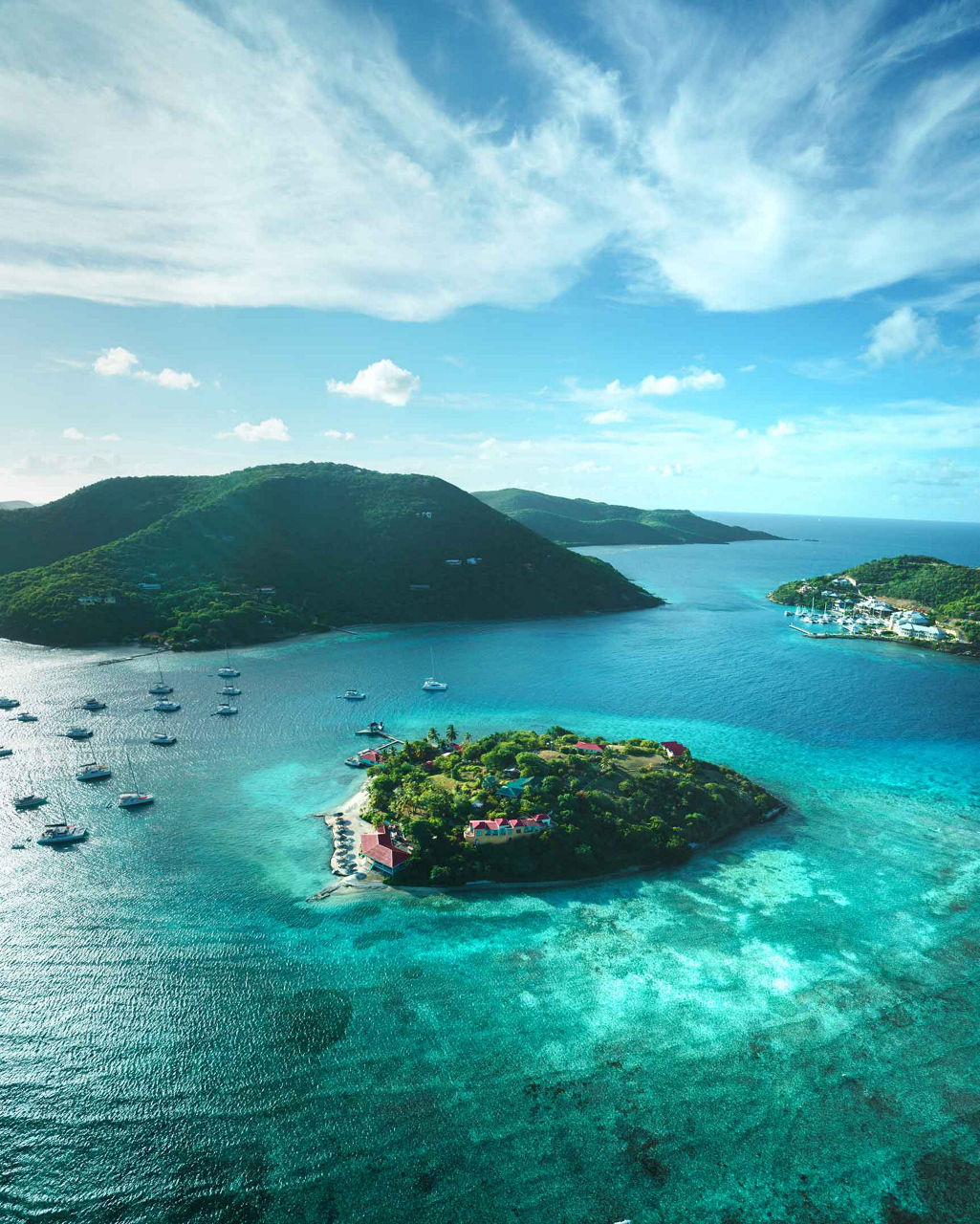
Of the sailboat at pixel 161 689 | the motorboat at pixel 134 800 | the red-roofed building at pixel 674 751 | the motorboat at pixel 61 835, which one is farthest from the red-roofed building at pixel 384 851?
the sailboat at pixel 161 689

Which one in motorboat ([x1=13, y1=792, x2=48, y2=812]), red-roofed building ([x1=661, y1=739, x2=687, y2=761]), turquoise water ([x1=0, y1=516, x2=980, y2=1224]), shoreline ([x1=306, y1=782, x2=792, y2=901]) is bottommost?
turquoise water ([x1=0, y1=516, x2=980, y2=1224])

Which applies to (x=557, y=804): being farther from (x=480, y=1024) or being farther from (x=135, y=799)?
(x=135, y=799)

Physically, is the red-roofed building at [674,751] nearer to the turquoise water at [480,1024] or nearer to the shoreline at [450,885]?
the turquoise water at [480,1024]

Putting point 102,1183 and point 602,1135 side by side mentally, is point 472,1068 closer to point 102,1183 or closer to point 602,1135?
point 602,1135

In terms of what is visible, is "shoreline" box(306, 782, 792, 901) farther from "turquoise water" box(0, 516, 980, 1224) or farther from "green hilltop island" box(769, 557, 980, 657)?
"green hilltop island" box(769, 557, 980, 657)

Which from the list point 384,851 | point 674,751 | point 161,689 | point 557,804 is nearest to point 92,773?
point 161,689

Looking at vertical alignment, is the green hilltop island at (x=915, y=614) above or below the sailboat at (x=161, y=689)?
above

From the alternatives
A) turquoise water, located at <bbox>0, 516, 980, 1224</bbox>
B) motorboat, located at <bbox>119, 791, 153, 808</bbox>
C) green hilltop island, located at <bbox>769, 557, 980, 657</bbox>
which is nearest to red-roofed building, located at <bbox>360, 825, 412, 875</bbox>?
turquoise water, located at <bbox>0, 516, 980, 1224</bbox>
